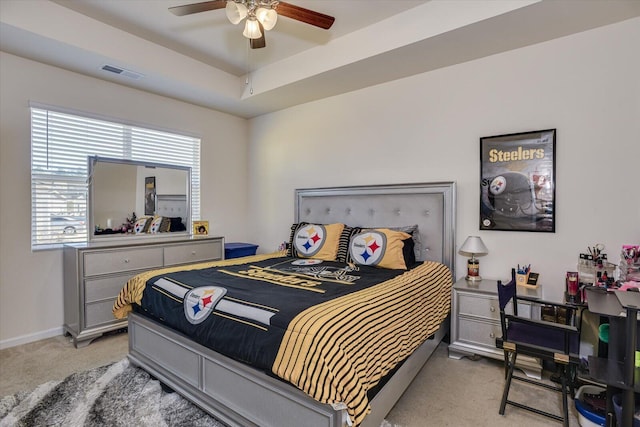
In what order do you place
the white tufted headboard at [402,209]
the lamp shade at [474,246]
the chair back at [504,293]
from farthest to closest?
the white tufted headboard at [402,209]
the lamp shade at [474,246]
the chair back at [504,293]

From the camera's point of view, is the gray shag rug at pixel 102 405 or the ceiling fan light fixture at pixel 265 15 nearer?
the gray shag rug at pixel 102 405

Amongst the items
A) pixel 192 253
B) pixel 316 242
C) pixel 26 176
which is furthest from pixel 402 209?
pixel 26 176

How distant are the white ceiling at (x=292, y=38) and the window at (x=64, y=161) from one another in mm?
502

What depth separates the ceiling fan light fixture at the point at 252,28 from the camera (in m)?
2.16

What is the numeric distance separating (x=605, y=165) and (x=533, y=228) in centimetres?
65

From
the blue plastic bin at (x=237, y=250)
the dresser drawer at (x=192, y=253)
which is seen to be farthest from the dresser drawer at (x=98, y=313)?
the blue plastic bin at (x=237, y=250)

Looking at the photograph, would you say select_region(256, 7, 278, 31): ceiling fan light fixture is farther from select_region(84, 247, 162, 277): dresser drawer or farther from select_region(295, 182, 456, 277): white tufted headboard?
select_region(84, 247, 162, 277): dresser drawer

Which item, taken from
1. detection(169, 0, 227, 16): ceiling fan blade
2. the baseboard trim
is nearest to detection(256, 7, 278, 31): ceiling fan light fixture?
detection(169, 0, 227, 16): ceiling fan blade

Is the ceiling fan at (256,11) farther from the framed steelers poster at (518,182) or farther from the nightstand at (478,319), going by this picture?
the nightstand at (478,319)

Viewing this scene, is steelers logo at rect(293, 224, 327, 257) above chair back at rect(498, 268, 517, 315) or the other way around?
above

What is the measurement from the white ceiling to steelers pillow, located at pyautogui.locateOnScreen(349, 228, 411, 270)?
1570 mm

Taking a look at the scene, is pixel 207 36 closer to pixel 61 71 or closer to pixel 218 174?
pixel 61 71

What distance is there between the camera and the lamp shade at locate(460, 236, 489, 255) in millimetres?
2712

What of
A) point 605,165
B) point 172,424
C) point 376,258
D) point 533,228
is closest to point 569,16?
point 605,165
